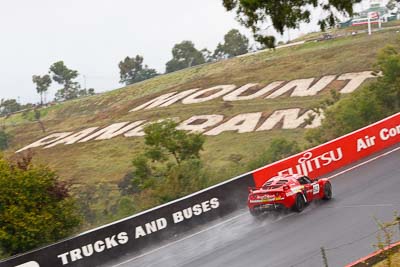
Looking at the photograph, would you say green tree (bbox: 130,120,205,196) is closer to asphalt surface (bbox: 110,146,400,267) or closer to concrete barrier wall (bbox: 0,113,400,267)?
concrete barrier wall (bbox: 0,113,400,267)

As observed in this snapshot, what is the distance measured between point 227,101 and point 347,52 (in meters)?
16.8

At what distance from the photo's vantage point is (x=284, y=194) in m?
21.2

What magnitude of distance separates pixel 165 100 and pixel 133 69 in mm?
40595

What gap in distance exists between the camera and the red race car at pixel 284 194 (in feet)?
69.8

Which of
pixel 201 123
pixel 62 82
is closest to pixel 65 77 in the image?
pixel 62 82

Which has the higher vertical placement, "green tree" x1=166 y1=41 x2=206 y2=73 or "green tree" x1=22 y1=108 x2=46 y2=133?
"green tree" x1=166 y1=41 x2=206 y2=73

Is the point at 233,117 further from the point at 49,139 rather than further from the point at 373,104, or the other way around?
the point at 373,104

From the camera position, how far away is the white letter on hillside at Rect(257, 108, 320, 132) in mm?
54125

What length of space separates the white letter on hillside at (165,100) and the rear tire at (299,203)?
47419 mm

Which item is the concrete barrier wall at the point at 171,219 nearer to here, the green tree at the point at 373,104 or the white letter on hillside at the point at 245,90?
the green tree at the point at 373,104

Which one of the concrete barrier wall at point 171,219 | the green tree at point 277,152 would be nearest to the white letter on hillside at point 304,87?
the green tree at point 277,152

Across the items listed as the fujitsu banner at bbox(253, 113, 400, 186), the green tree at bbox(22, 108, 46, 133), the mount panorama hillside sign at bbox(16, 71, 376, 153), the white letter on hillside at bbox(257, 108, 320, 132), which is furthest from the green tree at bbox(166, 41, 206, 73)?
the fujitsu banner at bbox(253, 113, 400, 186)

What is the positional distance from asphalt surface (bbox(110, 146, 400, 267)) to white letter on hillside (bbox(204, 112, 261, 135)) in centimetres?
3171

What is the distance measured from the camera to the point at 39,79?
315ft
